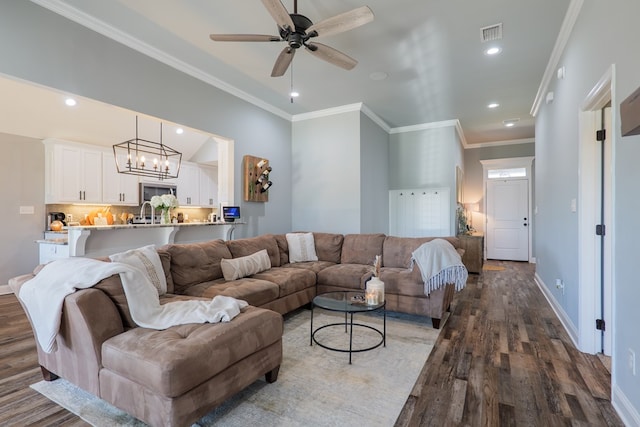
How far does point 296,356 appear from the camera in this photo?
2590 mm

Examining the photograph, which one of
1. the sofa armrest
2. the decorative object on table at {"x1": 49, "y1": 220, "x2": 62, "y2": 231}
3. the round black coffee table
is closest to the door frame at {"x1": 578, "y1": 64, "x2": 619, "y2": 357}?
the round black coffee table

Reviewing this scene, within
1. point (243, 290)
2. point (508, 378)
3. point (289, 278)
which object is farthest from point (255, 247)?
point (508, 378)

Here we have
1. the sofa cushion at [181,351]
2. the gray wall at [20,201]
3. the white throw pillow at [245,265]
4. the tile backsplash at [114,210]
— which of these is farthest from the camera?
the tile backsplash at [114,210]

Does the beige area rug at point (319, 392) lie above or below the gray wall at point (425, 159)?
below

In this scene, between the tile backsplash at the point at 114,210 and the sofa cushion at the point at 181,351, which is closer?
the sofa cushion at the point at 181,351

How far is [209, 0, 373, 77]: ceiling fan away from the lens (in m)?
2.26

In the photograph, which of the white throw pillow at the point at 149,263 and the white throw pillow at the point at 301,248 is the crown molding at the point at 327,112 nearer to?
the white throw pillow at the point at 301,248

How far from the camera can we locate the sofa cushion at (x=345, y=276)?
150 inches

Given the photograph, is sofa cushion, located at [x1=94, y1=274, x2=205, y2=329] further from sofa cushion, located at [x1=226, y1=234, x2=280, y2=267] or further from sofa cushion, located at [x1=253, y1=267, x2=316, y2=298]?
sofa cushion, located at [x1=226, y1=234, x2=280, y2=267]

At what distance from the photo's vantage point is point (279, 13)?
227cm

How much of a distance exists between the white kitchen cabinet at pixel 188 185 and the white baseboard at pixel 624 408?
24.1 ft

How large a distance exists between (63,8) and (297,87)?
2.69 meters

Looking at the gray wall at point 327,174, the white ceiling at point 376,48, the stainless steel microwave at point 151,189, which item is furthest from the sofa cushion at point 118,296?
the stainless steel microwave at point 151,189

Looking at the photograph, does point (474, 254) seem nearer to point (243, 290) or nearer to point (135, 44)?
point (243, 290)
